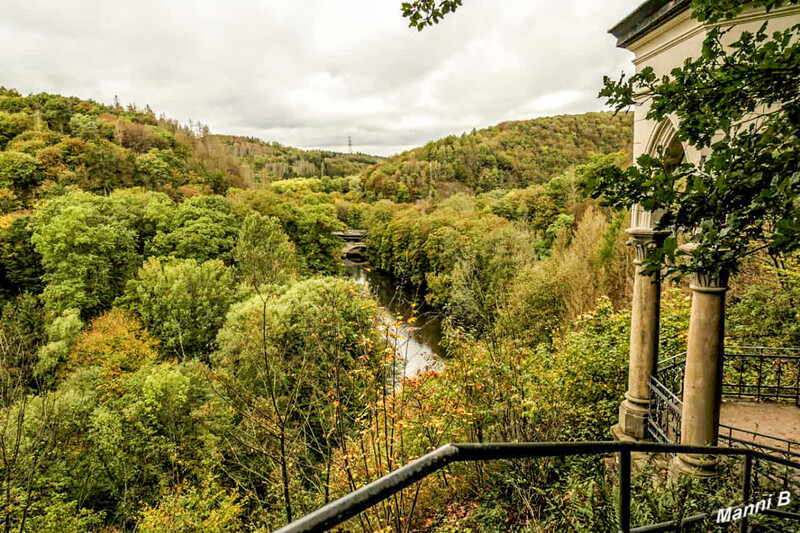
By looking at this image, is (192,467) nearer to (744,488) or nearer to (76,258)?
(744,488)

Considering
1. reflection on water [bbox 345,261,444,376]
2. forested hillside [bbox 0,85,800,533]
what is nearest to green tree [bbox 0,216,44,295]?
forested hillside [bbox 0,85,800,533]

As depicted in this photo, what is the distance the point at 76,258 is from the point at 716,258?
1064 inches

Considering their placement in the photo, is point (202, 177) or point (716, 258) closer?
point (716, 258)

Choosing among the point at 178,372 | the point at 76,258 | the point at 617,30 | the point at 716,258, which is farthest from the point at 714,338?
the point at 76,258

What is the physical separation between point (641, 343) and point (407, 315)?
16270mm

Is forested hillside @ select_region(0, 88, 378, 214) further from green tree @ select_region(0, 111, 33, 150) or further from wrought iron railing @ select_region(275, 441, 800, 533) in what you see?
wrought iron railing @ select_region(275, 441, 800, 533)

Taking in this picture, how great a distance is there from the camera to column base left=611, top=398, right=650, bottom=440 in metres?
6.16

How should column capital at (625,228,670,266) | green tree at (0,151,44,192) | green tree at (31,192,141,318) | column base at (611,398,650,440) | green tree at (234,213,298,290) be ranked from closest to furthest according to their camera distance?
column capital at (625,228,670,266) → column base at (611,398,650,440) → green tree at (31,192,141,318) → green tree at (234,213,298,290) → green tree at (0,151,44,192)

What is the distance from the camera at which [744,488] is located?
107 inches

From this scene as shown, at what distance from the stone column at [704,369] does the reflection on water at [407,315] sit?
4198 millimetres

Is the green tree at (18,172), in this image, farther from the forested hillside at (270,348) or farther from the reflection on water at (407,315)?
the reflection on water at (407,315)

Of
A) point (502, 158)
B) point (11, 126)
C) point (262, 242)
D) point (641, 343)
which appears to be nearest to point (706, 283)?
→ point (641, 343)

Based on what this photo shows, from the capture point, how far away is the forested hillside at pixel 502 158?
76375 mm

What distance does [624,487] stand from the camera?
181 cm
